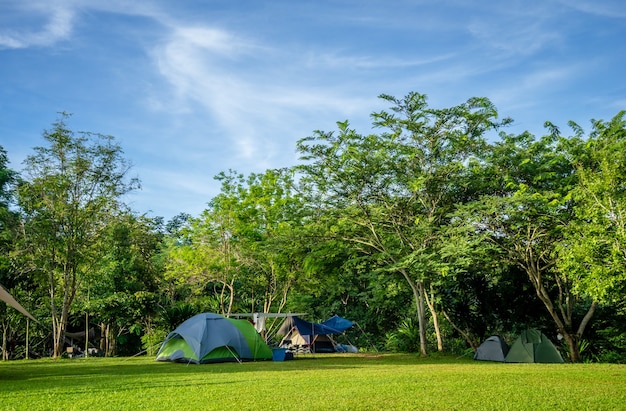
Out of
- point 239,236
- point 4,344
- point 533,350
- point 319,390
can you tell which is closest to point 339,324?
point 239,236

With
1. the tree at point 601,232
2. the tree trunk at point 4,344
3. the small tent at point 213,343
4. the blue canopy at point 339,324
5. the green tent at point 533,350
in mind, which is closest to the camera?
the tree at point 601,232

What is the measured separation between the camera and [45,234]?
23031 millimetres

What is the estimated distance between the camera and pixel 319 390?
9.80 meters

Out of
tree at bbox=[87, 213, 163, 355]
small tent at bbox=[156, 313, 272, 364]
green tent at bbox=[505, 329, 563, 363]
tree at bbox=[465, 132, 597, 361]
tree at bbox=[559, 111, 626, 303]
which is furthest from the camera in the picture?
tree at bbox=[87, 213, 163, 355]

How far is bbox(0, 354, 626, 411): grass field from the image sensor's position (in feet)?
26.7

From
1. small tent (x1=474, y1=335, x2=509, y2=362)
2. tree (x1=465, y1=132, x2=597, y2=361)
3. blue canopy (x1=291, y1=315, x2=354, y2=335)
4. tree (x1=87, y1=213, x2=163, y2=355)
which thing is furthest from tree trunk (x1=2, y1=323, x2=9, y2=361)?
tree (x1=465, y1=132, x2=597, y2=361)

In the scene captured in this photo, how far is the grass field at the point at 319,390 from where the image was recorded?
8148mm

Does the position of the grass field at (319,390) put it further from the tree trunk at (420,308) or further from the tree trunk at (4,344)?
the tree trunk at (4,344)

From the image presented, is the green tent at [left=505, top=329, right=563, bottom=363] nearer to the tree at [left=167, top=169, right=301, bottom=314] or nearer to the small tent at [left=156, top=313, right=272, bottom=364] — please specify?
the small tent at [left=156, top=313, right=272, bottom=364]

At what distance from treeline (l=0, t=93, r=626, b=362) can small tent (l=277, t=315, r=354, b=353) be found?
Answer: 1811 mm

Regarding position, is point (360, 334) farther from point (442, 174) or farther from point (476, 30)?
point (476, 30)

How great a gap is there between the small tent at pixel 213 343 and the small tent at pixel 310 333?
641cm

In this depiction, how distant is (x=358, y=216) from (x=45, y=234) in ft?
43.9

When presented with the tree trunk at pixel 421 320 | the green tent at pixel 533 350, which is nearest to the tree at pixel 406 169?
the tree trunk at pixel 421 320
